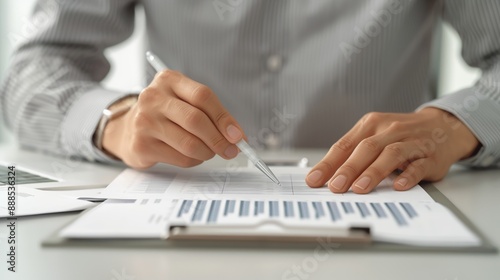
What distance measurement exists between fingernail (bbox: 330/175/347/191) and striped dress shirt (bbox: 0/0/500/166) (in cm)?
46

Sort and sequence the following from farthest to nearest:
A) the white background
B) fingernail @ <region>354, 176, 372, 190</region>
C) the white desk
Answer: the white background < fingernail @ <region>354, 176, 372, 190</region> < the white desk

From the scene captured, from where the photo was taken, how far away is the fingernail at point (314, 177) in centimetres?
63

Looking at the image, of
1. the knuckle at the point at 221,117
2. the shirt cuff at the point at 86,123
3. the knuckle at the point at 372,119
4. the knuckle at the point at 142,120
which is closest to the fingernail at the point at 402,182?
the knuckle at the point at 372,119

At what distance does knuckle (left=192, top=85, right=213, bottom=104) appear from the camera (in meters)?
0.65

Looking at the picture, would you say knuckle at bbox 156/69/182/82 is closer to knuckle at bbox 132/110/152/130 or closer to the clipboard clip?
knuckle at bbox 132/110/152/130

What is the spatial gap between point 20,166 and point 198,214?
42cm

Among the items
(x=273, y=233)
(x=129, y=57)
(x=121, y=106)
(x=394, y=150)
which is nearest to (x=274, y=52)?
(x=121, y=106)

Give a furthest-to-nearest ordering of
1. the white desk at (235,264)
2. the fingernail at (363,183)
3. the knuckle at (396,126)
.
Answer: the knuckle at (396,126)
the fingernail at (363,183)
the white desk at (235,264)

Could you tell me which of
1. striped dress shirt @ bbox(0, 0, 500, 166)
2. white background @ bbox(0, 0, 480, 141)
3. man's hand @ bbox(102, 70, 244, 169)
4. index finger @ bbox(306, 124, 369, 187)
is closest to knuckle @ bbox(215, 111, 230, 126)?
man's hand @ bbox(102, 70, 244, 169)

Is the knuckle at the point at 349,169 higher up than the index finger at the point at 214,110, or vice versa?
the index finger at the point at 214,110

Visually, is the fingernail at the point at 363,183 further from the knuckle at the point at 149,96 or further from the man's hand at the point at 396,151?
the knuckle at the point at 149,96

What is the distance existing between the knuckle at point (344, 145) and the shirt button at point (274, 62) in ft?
1.32

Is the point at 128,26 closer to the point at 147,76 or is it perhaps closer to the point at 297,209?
the point at 147,76

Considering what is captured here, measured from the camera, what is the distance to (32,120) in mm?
950
